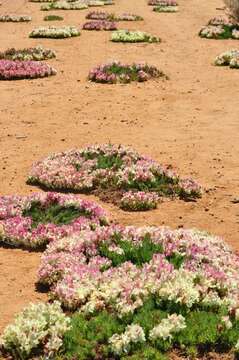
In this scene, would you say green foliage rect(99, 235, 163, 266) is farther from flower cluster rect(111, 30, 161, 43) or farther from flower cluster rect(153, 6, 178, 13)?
flower cluster rect(153, 6, 178, 13)

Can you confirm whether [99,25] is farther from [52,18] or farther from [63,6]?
[63,6]

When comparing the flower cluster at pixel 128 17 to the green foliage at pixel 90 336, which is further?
the flower cluster at pixel 128 17

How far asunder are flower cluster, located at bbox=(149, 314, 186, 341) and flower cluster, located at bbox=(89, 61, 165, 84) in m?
17.6

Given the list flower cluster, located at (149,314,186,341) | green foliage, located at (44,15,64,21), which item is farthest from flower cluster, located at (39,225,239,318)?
green foliage, located at (44,15,64,21)

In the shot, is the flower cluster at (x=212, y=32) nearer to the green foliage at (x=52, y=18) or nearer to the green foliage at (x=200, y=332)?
the green foliage at (x=52, y=18)

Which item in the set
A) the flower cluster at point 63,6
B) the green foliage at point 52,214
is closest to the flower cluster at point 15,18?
the flower cluster at point 63,6

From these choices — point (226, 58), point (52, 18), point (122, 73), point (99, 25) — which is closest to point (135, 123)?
point (122, 73)

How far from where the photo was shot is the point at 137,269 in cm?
983

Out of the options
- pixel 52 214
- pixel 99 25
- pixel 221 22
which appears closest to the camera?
pixel 52 214

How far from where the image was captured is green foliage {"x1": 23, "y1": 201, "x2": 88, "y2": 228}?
12445 mm

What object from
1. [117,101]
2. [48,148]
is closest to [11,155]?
[48,148]

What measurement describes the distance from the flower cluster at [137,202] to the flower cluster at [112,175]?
0.30m

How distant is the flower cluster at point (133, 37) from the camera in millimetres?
34656

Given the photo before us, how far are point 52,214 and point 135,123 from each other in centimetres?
809
